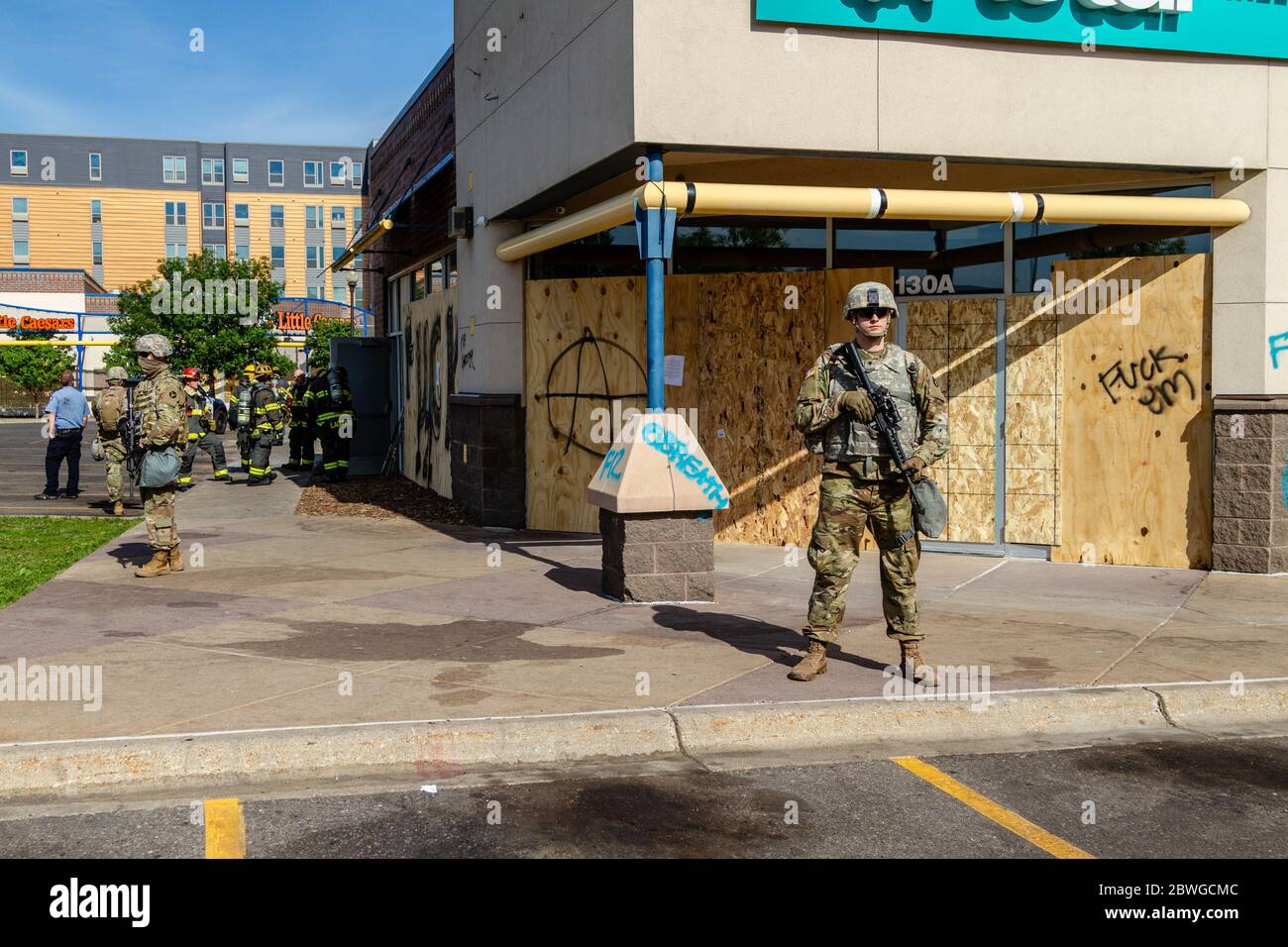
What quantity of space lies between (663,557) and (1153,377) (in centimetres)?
469

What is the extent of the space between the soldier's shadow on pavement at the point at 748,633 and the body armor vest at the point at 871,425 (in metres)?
1.25

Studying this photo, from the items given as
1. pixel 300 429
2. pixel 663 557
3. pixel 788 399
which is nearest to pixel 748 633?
pixel 663 557

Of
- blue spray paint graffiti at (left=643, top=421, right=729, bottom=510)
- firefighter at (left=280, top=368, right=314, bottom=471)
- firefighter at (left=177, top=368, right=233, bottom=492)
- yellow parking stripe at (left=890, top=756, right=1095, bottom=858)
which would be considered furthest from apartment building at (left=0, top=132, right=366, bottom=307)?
yellow parking stripe at (left=890, top=756, right=1095, bottom=858)

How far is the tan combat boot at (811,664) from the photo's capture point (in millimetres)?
6582

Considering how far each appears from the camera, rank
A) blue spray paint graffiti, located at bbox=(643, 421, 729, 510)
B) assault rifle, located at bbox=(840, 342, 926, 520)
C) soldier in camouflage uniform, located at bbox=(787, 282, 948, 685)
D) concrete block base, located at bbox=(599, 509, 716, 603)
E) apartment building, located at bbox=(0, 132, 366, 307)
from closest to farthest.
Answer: assault rifle, located at bbox=(840, 342, 926, 520) < soldier in camouflage uniform, located at bbox=(787, 282, 948, 685) < concrete block base, located at bbox=(599, 509, 716, 603) < blue spray paint graffiti, located at bbox=(643, 421, 729, 510) < apartment building, located at bbox=(0, 132, 366, 307)

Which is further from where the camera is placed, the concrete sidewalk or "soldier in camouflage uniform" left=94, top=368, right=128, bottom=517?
"soldier in camouflage uniform" left=94, top=368, right=128, bottom=517

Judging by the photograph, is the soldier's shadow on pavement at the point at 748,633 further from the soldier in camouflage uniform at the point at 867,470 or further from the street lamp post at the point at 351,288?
the street lamp post at the point at 351,288

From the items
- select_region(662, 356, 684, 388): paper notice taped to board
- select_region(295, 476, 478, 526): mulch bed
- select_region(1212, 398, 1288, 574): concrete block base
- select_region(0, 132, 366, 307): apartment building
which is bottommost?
select_region(295, 476, 478, 526): mulch bed

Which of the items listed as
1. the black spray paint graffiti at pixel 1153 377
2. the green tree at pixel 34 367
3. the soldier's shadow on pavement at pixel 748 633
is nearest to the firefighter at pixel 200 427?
the soldier's shadow on pavement at pixel 748 633

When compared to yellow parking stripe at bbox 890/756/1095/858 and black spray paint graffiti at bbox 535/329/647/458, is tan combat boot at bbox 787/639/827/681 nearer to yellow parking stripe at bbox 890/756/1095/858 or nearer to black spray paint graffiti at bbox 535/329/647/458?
yellow parking stripe at bbox 890/756/1095/858

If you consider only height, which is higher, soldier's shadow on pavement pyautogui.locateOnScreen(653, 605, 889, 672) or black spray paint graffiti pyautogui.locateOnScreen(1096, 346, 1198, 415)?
black spray paint graffiti pyautogui.locateOnScreen(1096, 346, 1198, 415)

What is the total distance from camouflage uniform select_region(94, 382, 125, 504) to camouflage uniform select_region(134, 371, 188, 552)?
514 cm

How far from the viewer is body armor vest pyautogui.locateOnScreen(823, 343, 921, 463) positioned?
659 centimetres
